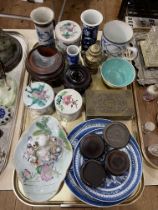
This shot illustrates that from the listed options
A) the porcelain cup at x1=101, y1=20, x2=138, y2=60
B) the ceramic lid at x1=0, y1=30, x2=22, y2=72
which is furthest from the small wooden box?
the ceramic lid at x1=0, y1=30, x2=22, y2=72

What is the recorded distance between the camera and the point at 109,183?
0.67 meters

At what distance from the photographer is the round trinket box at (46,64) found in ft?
2.43

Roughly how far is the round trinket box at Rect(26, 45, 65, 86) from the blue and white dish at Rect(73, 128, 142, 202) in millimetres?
224

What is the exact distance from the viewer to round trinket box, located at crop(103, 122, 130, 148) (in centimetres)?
66

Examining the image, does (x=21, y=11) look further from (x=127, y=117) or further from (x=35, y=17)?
(x=127, y=117)

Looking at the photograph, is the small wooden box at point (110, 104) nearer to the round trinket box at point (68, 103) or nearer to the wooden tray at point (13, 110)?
the round trinket box at point (68, 103)

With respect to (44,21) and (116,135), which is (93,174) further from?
(44,21)

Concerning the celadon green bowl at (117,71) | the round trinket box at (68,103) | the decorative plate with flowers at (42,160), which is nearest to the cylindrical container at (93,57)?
the celadon green bowl at (117,71)

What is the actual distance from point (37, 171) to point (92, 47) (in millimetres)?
408

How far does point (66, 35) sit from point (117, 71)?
21 centimetres

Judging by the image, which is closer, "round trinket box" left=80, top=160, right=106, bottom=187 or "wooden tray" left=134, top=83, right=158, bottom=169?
"round trinket box" left=80, top=160, right=106, bottom=187

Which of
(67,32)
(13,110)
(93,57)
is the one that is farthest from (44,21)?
(13,110)

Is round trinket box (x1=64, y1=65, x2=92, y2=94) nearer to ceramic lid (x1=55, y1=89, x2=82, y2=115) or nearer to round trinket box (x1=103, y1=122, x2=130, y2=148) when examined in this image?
ceramic lid (x1=55, y1=89, x2=82, y2=115)

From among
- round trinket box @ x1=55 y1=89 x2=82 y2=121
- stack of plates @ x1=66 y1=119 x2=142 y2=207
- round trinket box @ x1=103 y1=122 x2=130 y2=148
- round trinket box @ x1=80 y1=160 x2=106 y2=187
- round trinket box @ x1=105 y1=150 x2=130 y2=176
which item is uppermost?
round trinket box @ x1=55 y1=89 x2=82 y2=121
